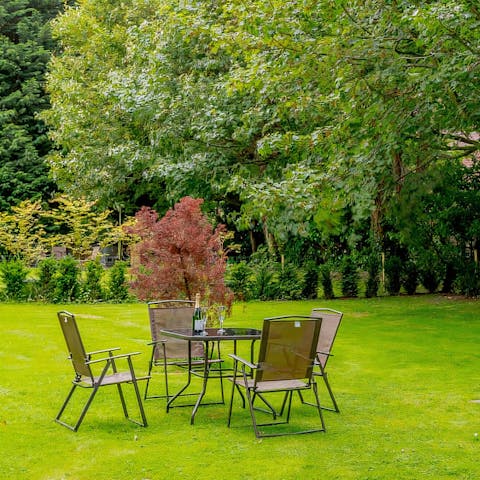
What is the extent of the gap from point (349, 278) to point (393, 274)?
112 centimetres

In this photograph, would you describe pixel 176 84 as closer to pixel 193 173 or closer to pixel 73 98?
pixel 193 173

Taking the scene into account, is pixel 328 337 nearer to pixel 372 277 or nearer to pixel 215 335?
pixel 215 335

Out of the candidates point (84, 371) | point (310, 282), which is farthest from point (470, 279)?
point (84, 371)

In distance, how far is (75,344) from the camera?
6.03m

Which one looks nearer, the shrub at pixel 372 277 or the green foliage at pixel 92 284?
the green foliage at pixel 92 284

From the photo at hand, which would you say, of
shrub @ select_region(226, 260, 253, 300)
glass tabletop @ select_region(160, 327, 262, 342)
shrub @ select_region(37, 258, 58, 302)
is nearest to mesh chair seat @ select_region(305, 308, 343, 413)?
glass tabletop @ select_region(160, 327, 262, 342)

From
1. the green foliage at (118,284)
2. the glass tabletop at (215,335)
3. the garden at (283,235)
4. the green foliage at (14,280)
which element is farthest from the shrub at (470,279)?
the glass tabletop at (215,335)

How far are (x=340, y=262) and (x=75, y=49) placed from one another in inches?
642

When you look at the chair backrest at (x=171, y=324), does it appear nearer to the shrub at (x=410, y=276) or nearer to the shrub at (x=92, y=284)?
the shrub at (x=92, y=284)

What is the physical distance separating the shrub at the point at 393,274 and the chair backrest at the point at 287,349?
1271 cm

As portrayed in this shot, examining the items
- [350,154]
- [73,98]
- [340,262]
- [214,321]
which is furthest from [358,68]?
[73,98]

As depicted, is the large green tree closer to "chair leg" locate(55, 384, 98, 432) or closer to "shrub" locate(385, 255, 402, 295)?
"shrub" locate(385, 255, 402, 295)

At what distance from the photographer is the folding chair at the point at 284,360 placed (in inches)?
226

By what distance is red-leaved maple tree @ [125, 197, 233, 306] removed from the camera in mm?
9633
